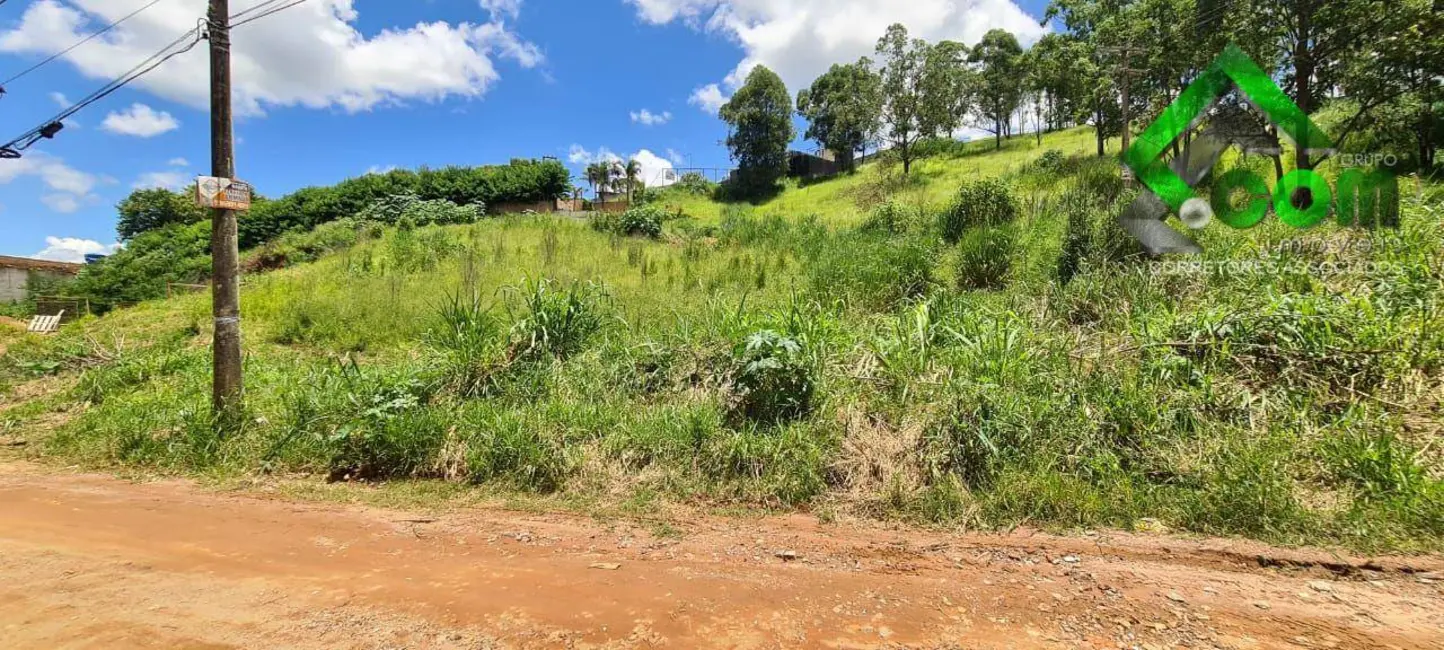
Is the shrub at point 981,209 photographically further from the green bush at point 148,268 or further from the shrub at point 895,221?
the green bush at point 148,268

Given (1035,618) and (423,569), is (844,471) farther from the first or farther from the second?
(423,569)

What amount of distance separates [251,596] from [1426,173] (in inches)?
619

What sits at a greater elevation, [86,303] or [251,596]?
[86,303]

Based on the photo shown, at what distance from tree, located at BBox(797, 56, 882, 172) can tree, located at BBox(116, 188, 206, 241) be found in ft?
141

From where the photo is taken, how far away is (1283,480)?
352 centimetres

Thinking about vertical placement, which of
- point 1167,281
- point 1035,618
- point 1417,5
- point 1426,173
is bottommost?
point 1035,618

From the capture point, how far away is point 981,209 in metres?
10.7

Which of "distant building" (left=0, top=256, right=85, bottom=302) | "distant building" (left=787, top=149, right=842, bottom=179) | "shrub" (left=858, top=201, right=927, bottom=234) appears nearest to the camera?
"shrub" (left=858, top=201, right=927, bottom=234)

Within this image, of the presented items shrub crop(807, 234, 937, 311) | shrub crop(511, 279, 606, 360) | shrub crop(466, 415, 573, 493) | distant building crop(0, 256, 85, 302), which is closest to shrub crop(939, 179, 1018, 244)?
shrub crop(807, 234, 937, 311)

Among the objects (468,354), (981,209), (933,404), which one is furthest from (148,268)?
(933,404)

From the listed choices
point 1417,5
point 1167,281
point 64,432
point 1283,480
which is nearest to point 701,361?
point 1283,480

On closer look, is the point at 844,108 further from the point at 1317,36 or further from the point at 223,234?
the point at 223,234

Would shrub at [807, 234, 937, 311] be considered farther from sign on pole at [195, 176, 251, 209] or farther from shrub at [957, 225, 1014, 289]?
sign on pole at [195, 176, 251, 209]

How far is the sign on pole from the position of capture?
5340 mm
